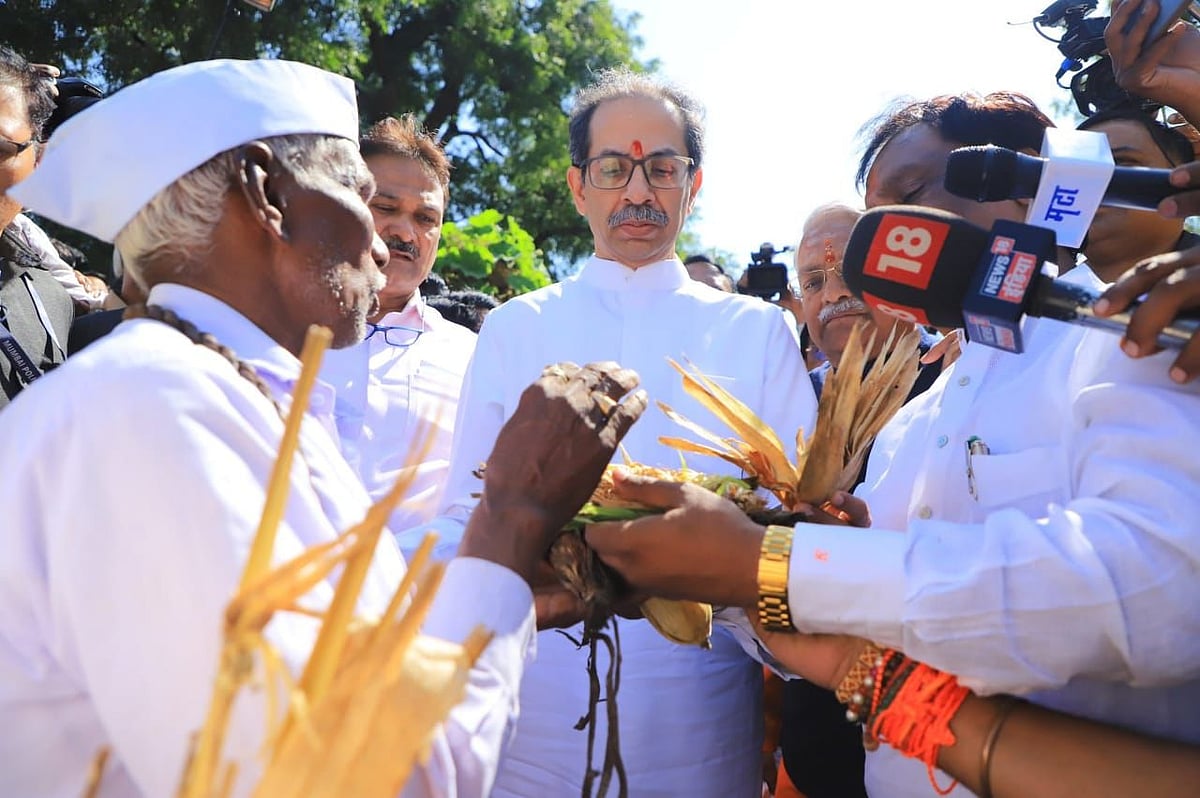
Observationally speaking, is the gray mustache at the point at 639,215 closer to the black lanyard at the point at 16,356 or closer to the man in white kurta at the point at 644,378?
the man in white kurta at the point at 644,378

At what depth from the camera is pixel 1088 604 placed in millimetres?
1436

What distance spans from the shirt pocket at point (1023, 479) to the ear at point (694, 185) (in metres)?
2.10

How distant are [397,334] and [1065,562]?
114 inches

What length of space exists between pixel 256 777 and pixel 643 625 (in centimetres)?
175

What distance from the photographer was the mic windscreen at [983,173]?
178 centimetres

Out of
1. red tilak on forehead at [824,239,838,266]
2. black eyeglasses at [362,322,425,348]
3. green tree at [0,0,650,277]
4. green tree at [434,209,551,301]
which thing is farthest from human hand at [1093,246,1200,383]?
green tree at [0,0,650,277]

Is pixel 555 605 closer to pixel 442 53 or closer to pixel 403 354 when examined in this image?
pixel 403 354

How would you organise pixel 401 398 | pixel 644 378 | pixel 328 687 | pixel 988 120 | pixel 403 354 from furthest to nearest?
pixel 403 354 → pixel 401 398 → pixel 644 378 → pixel 988 120 → pixel 328 687

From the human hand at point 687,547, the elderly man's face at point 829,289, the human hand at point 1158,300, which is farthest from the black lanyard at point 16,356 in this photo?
the human hand at point 1158,300

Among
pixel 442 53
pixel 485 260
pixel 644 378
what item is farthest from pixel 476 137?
pixel 644 378

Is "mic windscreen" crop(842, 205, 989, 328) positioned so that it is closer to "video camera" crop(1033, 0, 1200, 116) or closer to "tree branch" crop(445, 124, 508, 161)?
"video camera" crop(1033, 0, 1200, 116)

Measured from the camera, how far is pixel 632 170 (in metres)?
3.47

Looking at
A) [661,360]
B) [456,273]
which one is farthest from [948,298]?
→ [456,273]

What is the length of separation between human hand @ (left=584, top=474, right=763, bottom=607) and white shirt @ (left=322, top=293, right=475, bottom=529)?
1.36 m
